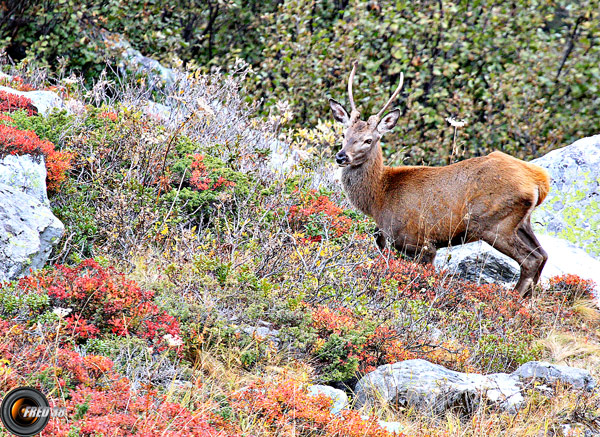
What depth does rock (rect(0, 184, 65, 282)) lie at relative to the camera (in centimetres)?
502

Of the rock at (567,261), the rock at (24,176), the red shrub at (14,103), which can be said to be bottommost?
the rock at (567,261)

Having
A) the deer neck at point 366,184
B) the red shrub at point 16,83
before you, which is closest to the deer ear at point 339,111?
the deer neck at point 366,184

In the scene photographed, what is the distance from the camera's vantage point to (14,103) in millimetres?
7781

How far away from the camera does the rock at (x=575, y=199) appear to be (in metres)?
9.13

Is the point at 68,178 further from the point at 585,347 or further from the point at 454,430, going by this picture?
the point at 585,347

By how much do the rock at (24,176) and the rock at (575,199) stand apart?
6280mm

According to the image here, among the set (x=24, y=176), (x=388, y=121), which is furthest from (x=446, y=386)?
(x=388, y=121)

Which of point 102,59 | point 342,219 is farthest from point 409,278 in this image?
point 102,59

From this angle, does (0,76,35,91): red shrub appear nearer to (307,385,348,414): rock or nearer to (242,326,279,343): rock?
(242,326,279,343): rock

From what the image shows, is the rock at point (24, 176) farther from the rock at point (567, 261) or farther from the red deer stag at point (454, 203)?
the rock at point (567, 261)

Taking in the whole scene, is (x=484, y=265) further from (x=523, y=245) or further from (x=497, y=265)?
(x=523, y=245)

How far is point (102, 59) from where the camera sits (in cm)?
1100

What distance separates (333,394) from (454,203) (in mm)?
3343

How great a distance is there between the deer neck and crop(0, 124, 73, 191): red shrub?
10.0 feet
